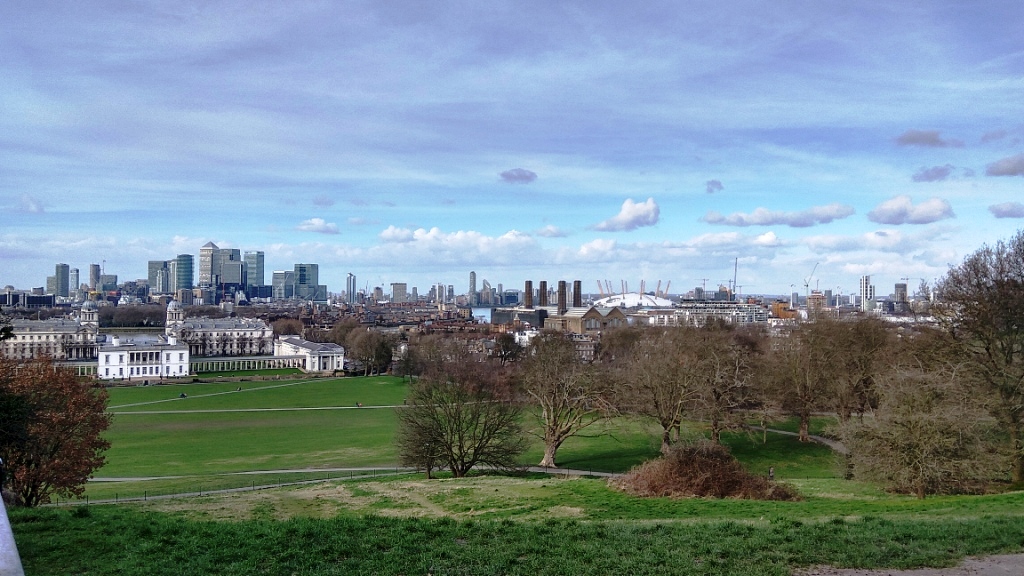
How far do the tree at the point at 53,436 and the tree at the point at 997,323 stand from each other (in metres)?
26.9

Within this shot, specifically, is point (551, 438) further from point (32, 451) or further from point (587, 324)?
point (587, 324)

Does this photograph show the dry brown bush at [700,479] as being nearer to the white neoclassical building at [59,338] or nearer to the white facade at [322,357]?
the white facade at [322,357]

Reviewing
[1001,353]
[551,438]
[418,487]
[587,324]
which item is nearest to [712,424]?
[551,438]

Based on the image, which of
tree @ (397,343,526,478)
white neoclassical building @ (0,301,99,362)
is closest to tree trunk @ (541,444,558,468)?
tree @ (397,343,526,478)

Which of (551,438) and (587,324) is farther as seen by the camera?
(587,324)

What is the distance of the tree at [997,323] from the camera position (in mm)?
21438

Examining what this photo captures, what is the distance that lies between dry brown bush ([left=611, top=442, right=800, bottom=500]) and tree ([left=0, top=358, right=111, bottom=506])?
597 inches

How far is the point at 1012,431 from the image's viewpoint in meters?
21.6

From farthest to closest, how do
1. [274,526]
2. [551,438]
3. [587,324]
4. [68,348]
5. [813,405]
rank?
[587,324]
[68,348]
[813,405]
[551,438]
[274,526]

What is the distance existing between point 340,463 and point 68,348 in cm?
9827

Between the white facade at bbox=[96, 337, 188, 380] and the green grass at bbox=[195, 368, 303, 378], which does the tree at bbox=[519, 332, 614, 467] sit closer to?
the green grass at bbox=[195, 368, 303, 378]

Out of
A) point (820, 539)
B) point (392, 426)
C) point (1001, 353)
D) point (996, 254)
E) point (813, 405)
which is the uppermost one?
point (996, 254)

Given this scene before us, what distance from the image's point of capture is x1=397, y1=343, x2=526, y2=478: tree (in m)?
28.3

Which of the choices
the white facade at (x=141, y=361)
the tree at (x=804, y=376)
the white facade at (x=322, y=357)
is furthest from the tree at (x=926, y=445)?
the white facade at (x=141, y=361)
